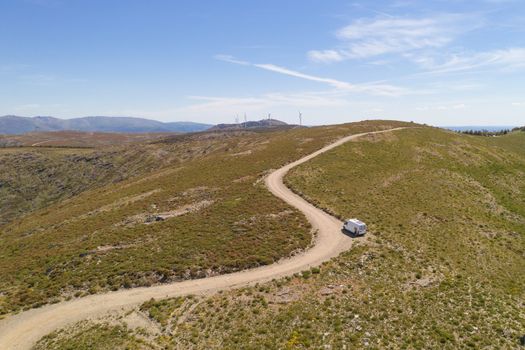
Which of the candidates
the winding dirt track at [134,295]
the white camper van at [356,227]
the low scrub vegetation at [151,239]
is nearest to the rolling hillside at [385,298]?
the winding dirt track at [134,295]

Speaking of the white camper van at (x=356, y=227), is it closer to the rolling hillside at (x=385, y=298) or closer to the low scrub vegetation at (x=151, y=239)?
the rolling hillside at (x=385, y=298)

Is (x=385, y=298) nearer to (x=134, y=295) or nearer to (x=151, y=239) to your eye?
(x=134, y=295)

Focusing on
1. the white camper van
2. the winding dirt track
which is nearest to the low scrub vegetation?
the winding dirt track

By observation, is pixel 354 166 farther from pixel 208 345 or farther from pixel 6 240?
pixel 6 240

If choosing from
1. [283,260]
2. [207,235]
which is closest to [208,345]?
[283,260]

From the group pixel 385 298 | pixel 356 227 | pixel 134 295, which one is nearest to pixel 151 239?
pixel 134 295

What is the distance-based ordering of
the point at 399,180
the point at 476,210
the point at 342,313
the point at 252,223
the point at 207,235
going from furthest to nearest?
the point at 399,180
the point at 476,210
the point at 252,223
the point at 207,235
the point at 342,313

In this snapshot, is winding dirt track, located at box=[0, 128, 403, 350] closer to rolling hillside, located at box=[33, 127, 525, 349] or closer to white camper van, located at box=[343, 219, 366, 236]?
white camper van, located at box=[343, 219, 366, 236]
